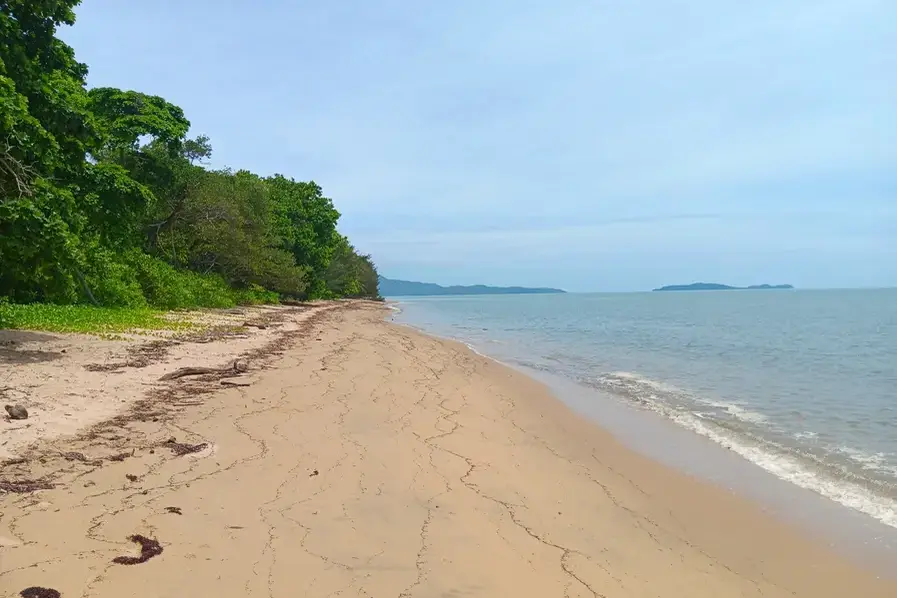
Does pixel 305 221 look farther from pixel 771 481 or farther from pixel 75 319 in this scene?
pixel 771 481

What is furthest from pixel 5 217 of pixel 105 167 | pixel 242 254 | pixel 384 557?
pixel 242 254

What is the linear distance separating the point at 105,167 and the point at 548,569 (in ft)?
45.0

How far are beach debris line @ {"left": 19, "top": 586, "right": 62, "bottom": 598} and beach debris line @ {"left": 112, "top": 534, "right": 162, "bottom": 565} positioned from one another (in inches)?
17.7

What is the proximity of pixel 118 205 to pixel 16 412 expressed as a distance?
8.29 meters

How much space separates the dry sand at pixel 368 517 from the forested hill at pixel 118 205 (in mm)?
6080

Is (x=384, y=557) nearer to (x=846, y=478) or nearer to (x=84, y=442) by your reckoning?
(x=84, y=442)

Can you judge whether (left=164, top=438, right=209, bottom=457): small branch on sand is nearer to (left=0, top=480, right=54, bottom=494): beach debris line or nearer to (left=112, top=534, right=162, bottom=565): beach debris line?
(left=0, top=480, right=54, bottom=494): beach debris line

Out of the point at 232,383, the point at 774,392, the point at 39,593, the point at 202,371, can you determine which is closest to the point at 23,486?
the point at 39,593

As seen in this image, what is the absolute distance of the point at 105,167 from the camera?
44.5ft

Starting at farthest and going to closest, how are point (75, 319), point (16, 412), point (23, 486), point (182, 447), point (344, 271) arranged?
point (344, 271), point (75, 319), point (16, 412), point (182, 447), point (23, 486)

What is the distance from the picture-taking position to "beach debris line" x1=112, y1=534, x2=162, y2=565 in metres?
3.77

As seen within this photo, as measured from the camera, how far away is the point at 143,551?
155 inches

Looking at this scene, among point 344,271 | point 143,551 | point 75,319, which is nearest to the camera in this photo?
point 143,551

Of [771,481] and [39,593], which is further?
[771,481]
